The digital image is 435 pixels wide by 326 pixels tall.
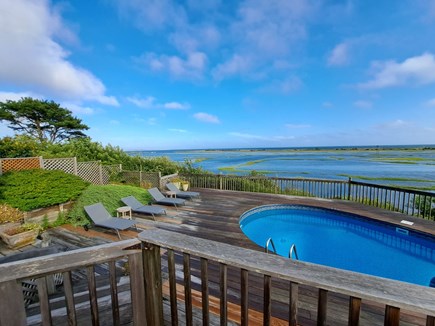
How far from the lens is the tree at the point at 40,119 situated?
746 inches

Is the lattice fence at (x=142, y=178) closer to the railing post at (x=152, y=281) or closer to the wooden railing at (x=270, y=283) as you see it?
the railing post at (x=152, y=281)

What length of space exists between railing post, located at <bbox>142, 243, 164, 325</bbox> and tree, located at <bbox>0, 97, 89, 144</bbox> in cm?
2227

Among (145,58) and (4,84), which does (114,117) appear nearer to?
(4,84)

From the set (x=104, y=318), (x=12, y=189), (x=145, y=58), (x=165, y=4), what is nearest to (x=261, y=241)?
(x=104, y=318)

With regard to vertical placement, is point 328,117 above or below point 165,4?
below

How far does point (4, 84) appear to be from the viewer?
43.5ft

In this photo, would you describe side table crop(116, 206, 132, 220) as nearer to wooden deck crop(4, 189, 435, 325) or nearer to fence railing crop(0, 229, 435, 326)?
wooden deck crop(4, 189, 435, 325)

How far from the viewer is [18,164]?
22.4 feet

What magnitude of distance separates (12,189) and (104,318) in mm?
5244

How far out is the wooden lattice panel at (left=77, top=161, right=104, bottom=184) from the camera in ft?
28.8

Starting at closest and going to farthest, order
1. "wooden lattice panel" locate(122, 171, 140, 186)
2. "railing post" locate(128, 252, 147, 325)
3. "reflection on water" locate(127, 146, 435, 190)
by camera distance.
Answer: "railing post" locate(128, 252, 147, 325) < "wooden lattice panel" locate(122, 171, 140, 186) < "reflection on water" locate(127, 146, 435, 190)

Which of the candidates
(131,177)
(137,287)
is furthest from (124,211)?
(137,287)

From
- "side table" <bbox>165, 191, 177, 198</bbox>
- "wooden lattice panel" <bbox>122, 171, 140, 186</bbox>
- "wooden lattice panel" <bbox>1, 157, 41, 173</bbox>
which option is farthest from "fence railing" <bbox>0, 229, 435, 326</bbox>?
"wooden lattice panel" <bbox>122, 171, 140, 186</bbox>

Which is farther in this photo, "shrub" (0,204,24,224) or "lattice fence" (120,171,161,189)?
"lattice fence" (120,171,161,189)
